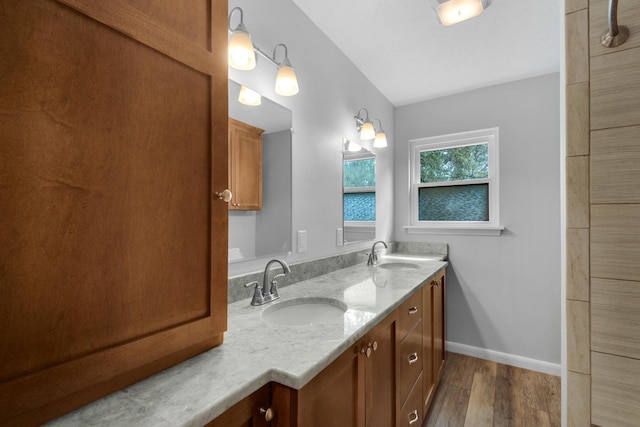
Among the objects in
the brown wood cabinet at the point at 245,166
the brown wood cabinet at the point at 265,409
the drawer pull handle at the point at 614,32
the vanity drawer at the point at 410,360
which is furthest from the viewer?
the vanity drawer at the point at 410,360

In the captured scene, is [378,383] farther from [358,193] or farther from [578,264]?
[358,193]

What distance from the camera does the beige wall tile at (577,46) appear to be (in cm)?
97

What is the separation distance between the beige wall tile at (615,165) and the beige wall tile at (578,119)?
26mm

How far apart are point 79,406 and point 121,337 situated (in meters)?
0.13

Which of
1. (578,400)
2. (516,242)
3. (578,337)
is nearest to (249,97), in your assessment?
(578,337)

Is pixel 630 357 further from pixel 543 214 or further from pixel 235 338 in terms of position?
pixel 543 214

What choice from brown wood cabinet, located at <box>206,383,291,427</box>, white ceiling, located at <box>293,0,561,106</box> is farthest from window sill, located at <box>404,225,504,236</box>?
brown wood cabinet, located at <box>206,383,291,427</box>

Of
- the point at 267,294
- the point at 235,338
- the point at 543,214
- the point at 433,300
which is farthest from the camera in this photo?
the point at 543,214

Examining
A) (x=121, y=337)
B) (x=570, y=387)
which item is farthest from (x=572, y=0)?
(x=121, y=337)

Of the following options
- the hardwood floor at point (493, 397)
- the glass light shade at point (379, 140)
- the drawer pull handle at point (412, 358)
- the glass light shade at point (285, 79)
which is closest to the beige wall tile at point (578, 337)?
the drawer pull handle at point (412, 358)

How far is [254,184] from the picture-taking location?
4.57 feet

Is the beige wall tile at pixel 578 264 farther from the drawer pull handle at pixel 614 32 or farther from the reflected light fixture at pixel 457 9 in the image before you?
the reflected light fixture at pixel 457 9

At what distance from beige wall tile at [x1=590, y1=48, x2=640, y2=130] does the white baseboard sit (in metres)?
2.22

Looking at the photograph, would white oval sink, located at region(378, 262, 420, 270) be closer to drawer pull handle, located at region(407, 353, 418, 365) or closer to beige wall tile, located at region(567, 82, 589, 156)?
drawer pull handle, located at region(407, 353, 418, 365)
